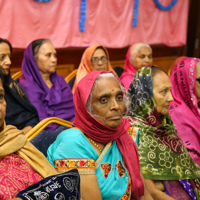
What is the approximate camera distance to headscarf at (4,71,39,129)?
115 inches

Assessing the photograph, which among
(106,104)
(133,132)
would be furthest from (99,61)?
(106,104)

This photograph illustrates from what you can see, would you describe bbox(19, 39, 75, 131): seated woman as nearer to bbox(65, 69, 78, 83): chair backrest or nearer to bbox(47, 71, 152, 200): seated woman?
bbox(65, 69, 78, 83): chair backrest

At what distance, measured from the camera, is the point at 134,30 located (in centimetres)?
524

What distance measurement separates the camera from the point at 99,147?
1.73 meters

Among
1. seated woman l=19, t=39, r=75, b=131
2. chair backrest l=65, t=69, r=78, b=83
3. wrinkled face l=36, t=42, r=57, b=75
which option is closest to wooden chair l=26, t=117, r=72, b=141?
seated woman l=19, t=39, r=75, b=131

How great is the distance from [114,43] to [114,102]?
11.0 feet

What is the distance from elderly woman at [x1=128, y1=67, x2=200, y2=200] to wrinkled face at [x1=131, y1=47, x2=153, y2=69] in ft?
7.20

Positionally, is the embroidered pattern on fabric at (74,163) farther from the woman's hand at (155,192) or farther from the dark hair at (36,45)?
the dark hair at (36,45)

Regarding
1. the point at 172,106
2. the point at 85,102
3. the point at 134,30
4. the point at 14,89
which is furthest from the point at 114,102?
the point at 134,30

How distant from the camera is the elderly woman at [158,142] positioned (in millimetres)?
2037

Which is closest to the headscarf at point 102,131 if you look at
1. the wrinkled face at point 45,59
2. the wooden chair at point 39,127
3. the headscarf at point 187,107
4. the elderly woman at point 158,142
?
the elderly woman at point 158,142

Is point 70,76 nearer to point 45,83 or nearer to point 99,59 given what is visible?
point 99,59

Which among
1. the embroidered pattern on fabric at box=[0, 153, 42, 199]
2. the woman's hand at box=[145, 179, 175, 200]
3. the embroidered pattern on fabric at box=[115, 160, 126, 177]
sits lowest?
the woman's hand at box=[145, 179, 175, 200]

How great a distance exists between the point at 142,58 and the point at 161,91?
232cm
